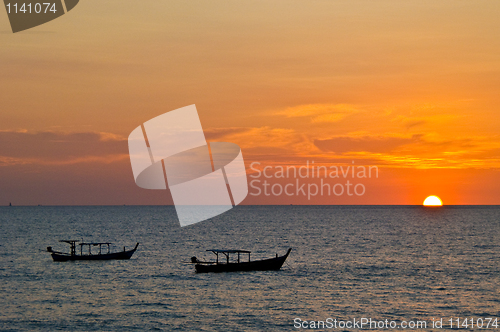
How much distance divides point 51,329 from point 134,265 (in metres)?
34.8

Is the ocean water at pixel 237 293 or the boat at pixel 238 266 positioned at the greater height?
the boat at pixel 238 266

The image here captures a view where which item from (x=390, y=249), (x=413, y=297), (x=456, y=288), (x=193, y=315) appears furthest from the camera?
(x=390, y=249)

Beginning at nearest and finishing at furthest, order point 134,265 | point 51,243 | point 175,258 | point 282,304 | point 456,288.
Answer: point 282,304 < point 456,288 < point 134,265 < point 175,258 < point 51,243

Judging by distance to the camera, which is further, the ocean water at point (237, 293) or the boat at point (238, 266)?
the boat at point (238, 266)

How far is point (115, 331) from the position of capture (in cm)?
3925

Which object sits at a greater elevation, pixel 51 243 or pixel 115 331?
pixel 51 243

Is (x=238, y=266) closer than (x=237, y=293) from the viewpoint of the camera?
No

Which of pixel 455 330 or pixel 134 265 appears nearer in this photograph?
pixel 455 330

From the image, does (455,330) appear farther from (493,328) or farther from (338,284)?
(338,284)

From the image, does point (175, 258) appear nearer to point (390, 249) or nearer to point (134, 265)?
point (134, 265)

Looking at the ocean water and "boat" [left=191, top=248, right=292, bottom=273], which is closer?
the ocean water

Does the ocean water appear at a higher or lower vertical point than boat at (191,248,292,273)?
lower

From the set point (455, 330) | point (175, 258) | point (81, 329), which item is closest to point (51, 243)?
point (175, 258)

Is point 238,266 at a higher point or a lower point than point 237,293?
higher
